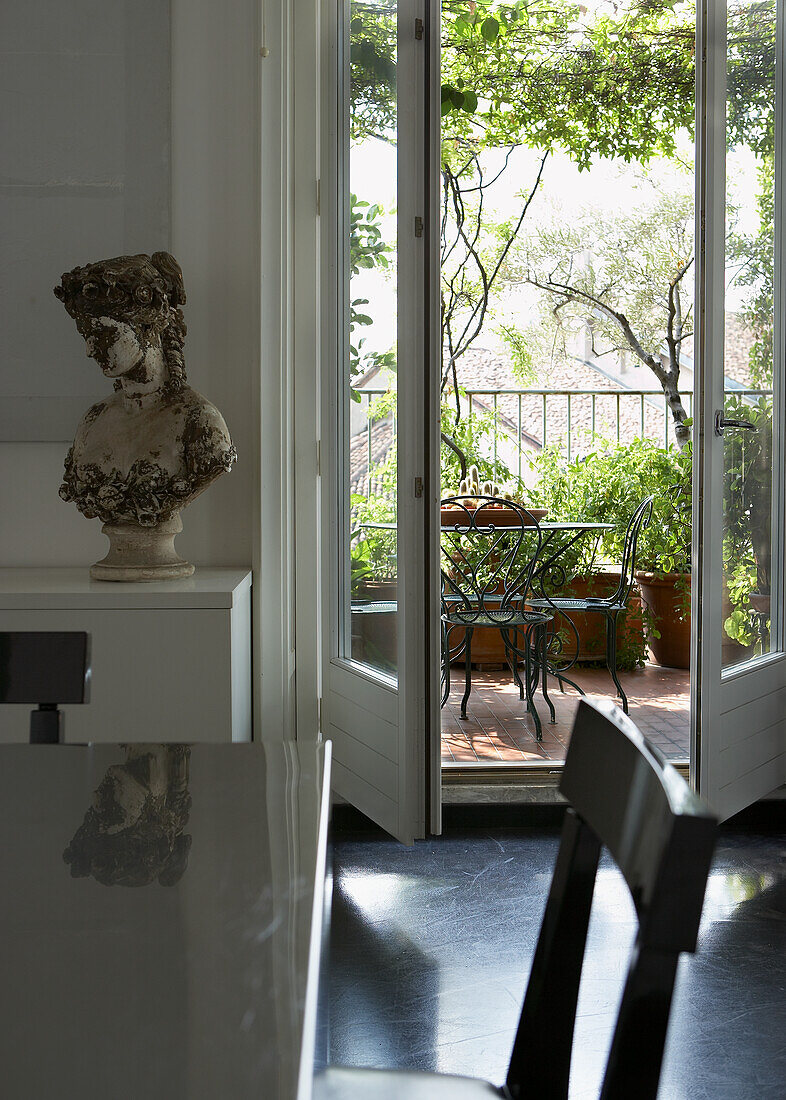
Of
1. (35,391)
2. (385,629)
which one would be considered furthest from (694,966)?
(35,391)

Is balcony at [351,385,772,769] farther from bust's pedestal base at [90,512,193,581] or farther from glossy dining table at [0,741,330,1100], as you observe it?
glossy dining table at [0,741,330,1100]

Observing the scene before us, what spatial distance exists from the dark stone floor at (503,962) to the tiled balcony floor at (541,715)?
0.80m

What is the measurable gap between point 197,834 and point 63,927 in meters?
0.23

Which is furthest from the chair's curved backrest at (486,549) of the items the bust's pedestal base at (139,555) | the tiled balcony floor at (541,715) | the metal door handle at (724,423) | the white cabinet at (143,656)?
the white cabinet at (143,656)

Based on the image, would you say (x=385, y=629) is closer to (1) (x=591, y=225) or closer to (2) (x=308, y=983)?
(2) (x=308, y=983)

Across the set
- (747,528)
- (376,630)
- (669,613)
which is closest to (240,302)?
(376,630)

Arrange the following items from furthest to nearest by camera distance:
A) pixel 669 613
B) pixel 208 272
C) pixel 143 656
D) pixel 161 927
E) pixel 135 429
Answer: pixel 669 613
pixel 208 272
pixel 135 429
pixel 143 656
pixel 161 927

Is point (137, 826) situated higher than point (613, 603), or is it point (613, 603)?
point (137, 826)

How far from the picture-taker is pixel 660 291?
721cm

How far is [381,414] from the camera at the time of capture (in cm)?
301

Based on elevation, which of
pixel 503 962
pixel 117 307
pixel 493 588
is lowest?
pixel 503 962

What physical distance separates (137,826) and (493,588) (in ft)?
16.5

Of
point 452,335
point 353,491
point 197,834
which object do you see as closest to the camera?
point 197,834

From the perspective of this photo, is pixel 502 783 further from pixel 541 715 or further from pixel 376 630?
pixel 541 715
